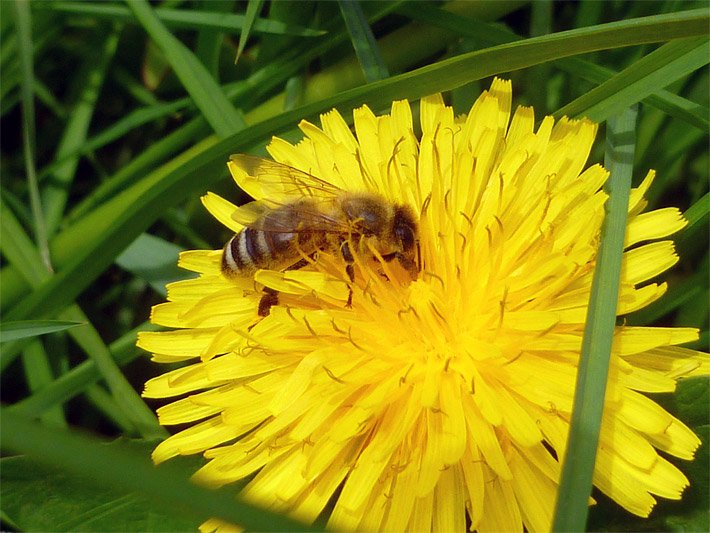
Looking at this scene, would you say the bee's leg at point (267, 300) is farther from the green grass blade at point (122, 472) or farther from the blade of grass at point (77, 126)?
the blade of grass at point (77, 126)

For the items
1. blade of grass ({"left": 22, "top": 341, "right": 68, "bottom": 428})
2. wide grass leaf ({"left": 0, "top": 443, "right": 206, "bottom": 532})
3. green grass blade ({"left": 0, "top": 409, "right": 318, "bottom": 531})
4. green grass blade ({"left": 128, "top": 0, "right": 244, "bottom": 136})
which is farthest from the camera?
blade of grass ({"left": 22, "top": 341, "right": 68, "bottom": 428})

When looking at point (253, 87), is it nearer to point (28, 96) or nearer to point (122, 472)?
point (28, 96)

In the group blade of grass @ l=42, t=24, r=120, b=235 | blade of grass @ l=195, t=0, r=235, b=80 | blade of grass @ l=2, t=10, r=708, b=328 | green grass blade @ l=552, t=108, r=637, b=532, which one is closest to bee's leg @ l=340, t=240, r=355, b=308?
blade of grass @ l=2, t=10, r=708, b=328

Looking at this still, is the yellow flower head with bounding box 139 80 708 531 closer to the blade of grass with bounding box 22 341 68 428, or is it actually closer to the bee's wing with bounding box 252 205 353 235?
the bee's wing with bounding box 252 205 353 235

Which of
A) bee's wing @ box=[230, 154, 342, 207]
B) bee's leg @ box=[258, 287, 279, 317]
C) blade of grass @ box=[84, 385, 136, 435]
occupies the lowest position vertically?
blade of grass @ box=[84, 385, 136, 435]

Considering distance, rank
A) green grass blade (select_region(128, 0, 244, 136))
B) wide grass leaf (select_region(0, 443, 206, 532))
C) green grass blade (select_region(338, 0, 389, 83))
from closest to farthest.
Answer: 1. wide grass leaf (select_region(0, 443, 206, 532))
2. green grass blade (select_region(338, 0, 389, 83))
3. green grass blade (select_region(128, 0, 244, 136))

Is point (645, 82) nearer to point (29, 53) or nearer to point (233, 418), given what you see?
point (233, 418)
